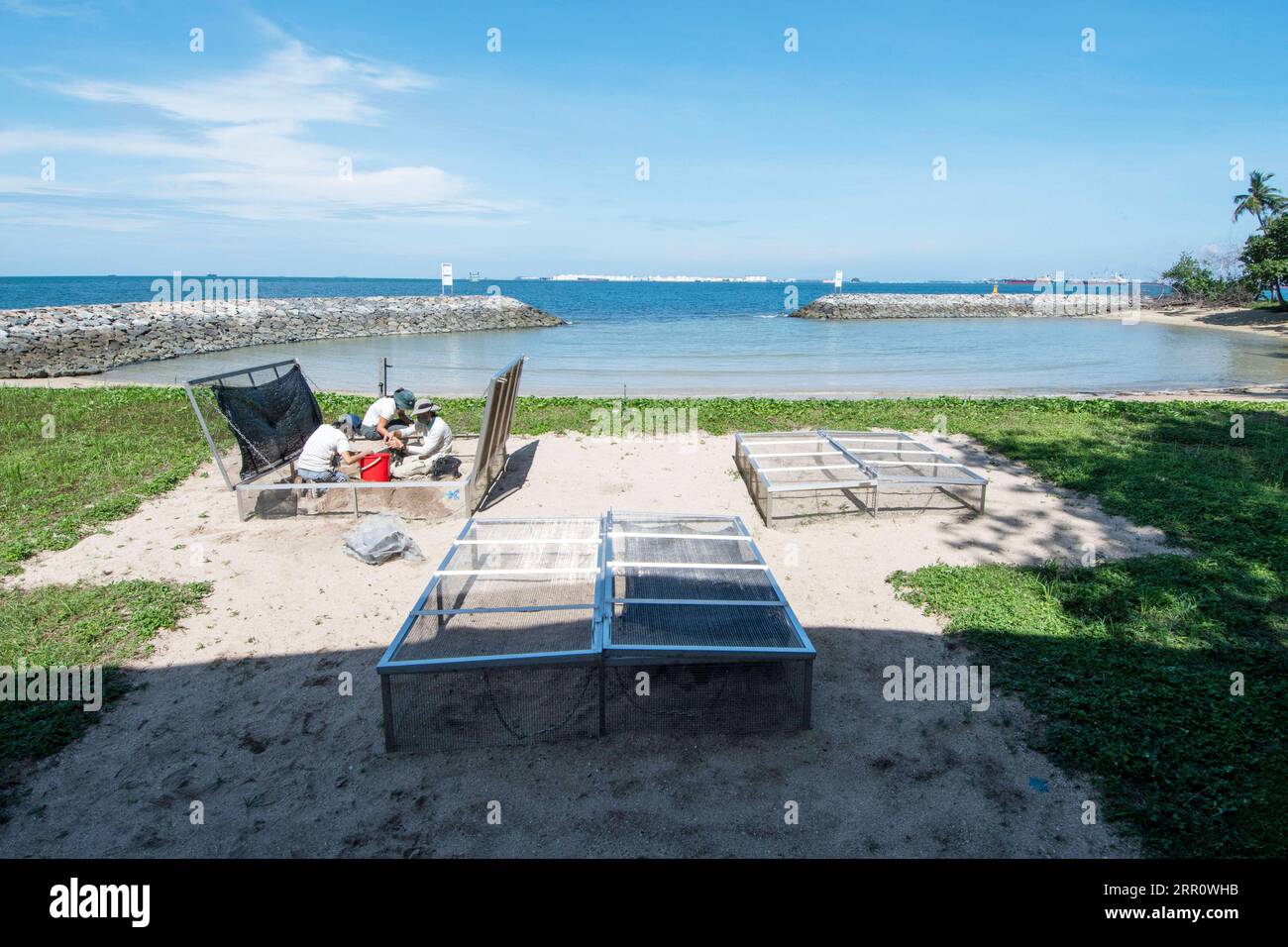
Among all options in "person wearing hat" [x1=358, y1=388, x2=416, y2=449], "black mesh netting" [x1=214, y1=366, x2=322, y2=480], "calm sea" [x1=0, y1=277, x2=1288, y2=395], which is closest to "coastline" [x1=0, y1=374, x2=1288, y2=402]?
"calm sea" [x1=0, y1=277, x2=1288, y2=395]

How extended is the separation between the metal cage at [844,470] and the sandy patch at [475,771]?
2.07 m

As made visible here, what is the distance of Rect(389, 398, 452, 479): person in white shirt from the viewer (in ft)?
30.6

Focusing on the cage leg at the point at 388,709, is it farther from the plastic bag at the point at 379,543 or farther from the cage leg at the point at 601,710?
the plastic bag at the point at 379,543

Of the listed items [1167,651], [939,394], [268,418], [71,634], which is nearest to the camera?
[1167,651]

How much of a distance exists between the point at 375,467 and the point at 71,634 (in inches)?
139

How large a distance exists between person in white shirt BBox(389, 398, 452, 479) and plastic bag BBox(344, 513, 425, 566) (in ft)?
5.29

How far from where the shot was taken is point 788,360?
105 feet

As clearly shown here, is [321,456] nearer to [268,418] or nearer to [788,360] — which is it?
[268,418]

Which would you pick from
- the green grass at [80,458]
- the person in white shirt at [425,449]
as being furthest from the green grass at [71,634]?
the person in white shirt at [425,449]

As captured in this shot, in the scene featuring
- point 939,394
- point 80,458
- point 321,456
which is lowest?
point 80,458

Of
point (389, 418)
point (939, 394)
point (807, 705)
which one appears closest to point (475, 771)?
point (807, 705)

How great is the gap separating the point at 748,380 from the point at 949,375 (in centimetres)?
706
